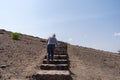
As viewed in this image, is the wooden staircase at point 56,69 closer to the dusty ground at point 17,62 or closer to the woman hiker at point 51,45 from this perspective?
the woman hiker at point 51,45

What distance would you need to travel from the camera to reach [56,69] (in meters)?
16.7

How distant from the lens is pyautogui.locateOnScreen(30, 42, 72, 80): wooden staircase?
14.0 m

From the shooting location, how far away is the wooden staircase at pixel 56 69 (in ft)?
46.0

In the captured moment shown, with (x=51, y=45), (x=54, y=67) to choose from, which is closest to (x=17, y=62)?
(x=51, y=45)

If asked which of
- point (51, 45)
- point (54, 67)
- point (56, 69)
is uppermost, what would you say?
point (51, 45)

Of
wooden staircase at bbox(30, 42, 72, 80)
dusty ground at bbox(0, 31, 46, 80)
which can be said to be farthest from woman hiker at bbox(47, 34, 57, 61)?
dusty ground at bbox(0, 31, 46, 80)

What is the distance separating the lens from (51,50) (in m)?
18.8

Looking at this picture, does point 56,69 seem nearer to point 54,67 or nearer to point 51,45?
point 54,67

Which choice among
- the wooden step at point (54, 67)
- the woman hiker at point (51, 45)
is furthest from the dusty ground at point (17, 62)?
the woman hiker at point (51, 45)

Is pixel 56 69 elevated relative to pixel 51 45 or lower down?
lower down

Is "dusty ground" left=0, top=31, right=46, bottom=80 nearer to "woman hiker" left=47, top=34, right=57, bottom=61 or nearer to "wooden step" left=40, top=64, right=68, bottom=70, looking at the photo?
"wooden step" left=40, top=64, right=68, bottom=70

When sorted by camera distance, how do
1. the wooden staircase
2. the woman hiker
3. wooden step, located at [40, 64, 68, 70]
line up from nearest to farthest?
the wooden staircase, wooden step, located at [40, 64, 68, 70], the woman hiker

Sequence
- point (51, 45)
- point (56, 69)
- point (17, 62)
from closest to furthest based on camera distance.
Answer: point (56, 69)
point (17, 62)
point (51, 45)

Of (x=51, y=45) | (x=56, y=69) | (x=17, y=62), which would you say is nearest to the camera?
(x=56, y=69)
